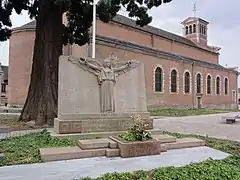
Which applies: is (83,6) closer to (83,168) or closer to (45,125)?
(45,125)

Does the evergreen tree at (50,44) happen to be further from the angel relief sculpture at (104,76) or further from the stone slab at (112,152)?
the stone slab at (112,152)

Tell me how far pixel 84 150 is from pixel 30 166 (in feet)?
4.42

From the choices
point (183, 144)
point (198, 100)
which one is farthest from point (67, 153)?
point (198, 100)

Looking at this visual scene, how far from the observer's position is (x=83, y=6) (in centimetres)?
1428

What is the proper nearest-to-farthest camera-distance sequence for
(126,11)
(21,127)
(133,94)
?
1. (133,94)
2. (21,127)
3. (126,11)

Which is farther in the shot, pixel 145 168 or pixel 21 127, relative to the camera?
pixel 21 127

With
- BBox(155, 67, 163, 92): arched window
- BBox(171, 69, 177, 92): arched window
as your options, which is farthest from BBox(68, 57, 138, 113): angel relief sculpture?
BBox(171, 69, 177, 92): arched window

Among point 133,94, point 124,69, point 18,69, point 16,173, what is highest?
point 18,69

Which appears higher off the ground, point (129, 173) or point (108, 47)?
point (108, 47)

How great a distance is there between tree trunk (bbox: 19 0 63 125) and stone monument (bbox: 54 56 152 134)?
4.41 meters

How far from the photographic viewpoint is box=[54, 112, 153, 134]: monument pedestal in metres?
8.17

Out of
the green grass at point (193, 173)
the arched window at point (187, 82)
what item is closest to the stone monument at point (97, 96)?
the green grass at point (193, 173)

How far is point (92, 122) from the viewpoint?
8.45 metres

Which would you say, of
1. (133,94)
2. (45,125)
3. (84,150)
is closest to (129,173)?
(84,150)
